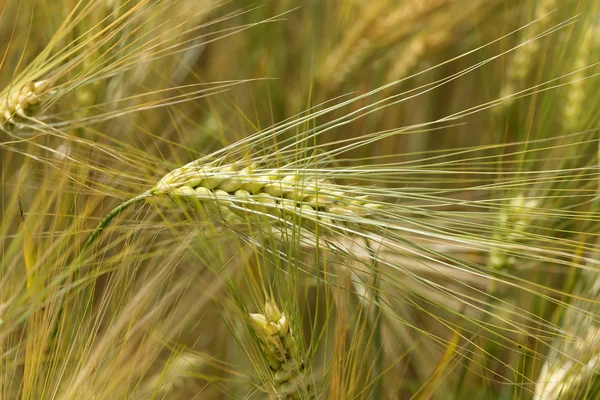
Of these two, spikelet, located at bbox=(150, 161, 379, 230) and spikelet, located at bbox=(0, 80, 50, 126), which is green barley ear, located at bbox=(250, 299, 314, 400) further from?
spikelet, located at bbox=(0, 80, 50, 126)

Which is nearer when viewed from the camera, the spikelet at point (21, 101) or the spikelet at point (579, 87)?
the spikelet at point (21, 101)

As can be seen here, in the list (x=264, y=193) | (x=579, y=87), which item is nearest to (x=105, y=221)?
(x=264, y=193)

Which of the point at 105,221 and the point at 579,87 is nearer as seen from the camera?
the point at 105,221

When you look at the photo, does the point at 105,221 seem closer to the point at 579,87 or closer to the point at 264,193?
the point at 264,193

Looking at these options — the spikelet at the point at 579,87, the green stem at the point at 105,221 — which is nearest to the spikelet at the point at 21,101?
the green stem at the point at 105,221

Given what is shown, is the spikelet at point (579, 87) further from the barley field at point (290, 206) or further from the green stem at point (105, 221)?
the green stem at point (105, 221)

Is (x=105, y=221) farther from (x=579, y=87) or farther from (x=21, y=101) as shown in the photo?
(x=579, y=87)

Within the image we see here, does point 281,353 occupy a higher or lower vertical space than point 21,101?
lower
